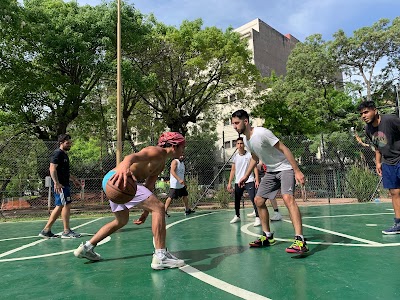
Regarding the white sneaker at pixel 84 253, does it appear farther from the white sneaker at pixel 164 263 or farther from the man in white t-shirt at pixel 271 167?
the man in white t-shirt at pixel 271 167

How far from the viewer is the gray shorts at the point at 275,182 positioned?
15.6 feet

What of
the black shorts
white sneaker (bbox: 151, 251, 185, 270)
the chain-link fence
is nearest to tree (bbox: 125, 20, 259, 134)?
the chain-link fence

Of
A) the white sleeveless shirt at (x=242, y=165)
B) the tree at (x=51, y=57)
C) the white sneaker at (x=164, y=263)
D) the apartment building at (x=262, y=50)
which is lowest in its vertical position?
the white sneaker at (x=164, y=263)

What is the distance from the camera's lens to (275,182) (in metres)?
5.04

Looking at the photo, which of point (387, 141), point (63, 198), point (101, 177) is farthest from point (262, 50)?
point (63, 198)

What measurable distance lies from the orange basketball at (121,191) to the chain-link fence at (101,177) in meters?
9.70

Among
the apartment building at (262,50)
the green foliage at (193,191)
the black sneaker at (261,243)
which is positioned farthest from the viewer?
the apartment building at (262,50)

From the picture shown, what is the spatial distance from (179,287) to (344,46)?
34263 millimetres

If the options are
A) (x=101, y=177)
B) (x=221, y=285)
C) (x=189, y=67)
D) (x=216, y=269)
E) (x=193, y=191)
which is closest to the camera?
(x=221, y=285)

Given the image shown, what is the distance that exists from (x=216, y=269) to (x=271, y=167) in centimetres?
180

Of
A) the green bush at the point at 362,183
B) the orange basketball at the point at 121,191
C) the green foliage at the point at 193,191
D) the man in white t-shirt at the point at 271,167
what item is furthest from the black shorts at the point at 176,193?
the green bush at the point at 362,183

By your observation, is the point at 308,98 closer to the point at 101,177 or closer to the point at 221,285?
the point at 101,177

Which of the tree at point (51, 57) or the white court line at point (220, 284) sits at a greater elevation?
the tree at point (51, 57)

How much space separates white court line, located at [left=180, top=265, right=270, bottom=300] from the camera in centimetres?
295
